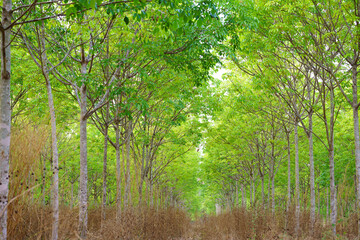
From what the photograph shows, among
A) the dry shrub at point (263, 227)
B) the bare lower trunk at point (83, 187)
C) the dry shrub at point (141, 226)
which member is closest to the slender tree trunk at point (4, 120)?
the dry shrub at point (141, 226)

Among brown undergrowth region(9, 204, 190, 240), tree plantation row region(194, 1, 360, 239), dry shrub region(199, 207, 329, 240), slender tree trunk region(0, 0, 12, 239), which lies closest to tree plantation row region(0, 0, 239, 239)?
slender tree trunk region(0, 0, 12, 239)

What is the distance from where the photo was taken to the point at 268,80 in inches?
398

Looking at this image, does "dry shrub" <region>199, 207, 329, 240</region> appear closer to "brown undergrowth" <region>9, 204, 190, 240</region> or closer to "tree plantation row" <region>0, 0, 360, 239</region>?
"tree plantation row" <region>0, 0, 360, 239</region>

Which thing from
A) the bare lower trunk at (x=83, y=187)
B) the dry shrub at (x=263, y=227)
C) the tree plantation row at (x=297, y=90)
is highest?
the tree plantation row at (x=297, y=90)

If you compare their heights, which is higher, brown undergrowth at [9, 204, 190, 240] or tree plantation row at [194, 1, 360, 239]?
tree plantation row at [194, 1, 360, 239]

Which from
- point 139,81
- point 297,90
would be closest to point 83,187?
point 139,81

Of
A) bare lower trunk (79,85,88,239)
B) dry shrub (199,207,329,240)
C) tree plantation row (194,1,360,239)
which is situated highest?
tree plantation row (194,1,360,239)

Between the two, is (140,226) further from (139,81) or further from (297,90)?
(297,90)

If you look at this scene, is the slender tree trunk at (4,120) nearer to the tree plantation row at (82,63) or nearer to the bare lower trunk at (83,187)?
the tree plantation row at (82,63)

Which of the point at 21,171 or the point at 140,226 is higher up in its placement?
the point at 21,171

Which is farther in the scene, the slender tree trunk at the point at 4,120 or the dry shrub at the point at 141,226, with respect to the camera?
the dry shrub at the point at 141,226

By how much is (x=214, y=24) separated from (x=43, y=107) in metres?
6.96

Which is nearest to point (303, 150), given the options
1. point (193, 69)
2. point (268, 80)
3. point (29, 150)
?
point (268, 80)

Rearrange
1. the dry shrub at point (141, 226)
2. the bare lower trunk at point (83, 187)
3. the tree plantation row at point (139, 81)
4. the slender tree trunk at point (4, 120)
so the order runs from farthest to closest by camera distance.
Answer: the bare lower trunk at point (83, 187)
the dry shrub at point (141, 226)
the tree plantation row at point (139, 81)
the slender tree trunk at point (4, 120)
